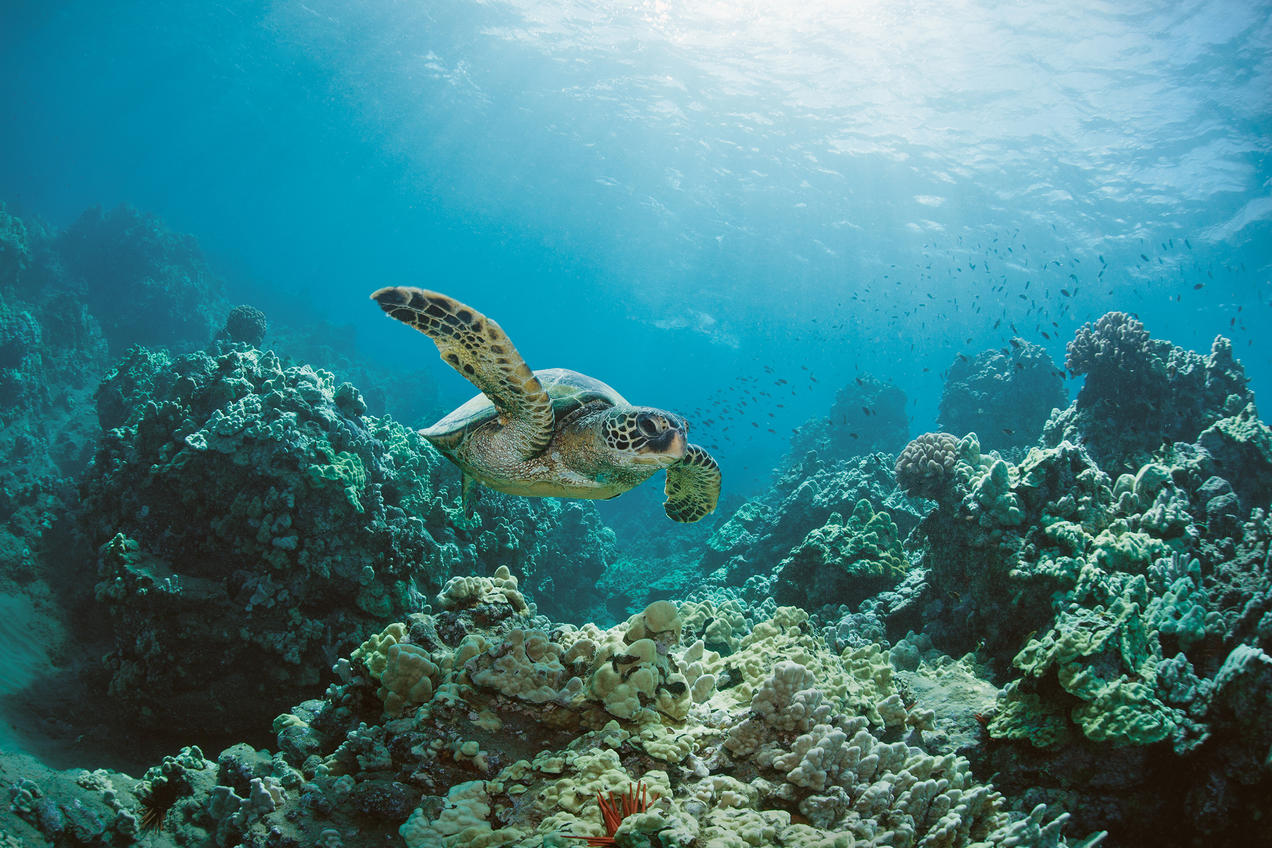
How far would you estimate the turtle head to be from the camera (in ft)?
13.0

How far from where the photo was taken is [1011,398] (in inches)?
627

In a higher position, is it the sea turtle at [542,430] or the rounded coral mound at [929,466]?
the rounded coral mound at [929,466]

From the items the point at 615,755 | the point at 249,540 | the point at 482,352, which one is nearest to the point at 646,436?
the point at 482,352

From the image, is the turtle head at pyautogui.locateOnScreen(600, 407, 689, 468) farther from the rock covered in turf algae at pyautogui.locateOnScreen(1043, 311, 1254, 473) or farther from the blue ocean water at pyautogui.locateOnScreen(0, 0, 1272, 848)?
the rock covered in turf algae at pyautogui.locateOnScreen(1043, 311, 1254, 473)

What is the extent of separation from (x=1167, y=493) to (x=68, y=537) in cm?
1527

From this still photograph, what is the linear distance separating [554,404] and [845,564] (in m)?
5.03

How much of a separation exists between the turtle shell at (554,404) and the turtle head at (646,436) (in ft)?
1.92

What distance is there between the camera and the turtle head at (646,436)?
13.0 ft

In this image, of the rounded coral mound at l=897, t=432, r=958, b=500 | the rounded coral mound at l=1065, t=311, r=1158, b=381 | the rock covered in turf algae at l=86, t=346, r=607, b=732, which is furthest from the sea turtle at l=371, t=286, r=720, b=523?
the rounded coral mound at l=1065, t=311, r=1158, b=381

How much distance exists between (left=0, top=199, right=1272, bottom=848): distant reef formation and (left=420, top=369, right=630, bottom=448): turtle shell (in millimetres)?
1435

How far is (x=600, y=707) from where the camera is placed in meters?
2.72

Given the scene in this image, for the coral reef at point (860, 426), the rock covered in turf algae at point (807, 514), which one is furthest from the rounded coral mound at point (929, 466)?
the coral reef at point (860, 426)

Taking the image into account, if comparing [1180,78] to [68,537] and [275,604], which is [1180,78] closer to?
[275,604]

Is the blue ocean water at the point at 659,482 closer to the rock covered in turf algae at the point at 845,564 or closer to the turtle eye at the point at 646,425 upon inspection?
the rock covered in turf algae at the point at 845,564
